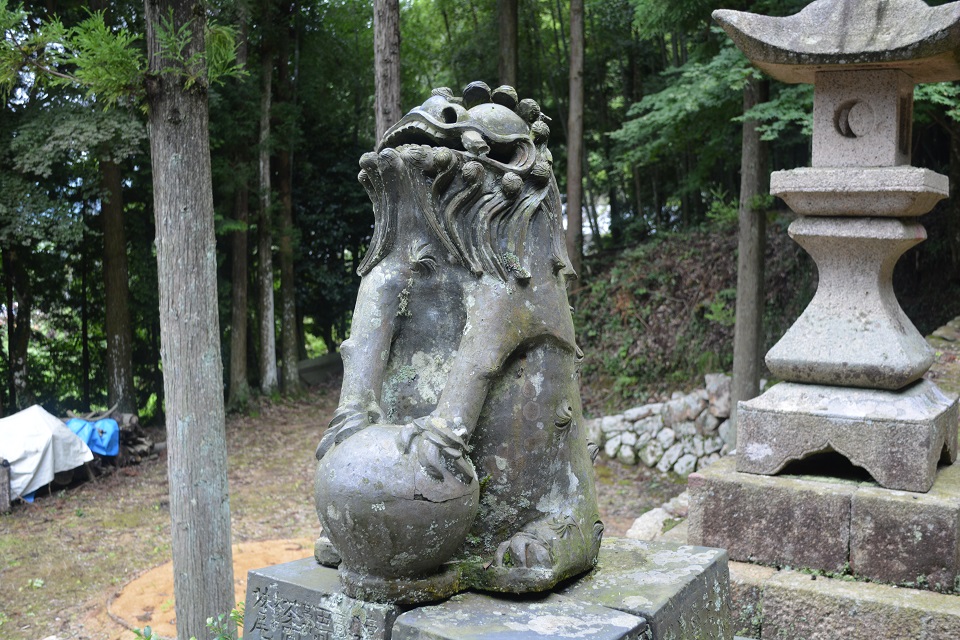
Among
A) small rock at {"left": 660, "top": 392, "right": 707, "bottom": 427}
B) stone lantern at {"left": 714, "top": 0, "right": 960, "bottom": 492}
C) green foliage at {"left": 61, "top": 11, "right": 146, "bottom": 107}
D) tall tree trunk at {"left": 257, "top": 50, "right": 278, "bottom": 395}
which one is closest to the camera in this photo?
stone lantern at {"left": 714, "top": 0, "right": 960, "bottom": 492}

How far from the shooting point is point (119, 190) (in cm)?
1070

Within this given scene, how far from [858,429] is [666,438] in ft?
21.3

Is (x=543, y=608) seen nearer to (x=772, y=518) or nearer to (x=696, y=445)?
(x=772, y=518)

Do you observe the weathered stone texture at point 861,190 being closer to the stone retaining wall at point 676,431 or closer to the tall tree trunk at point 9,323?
the stone retaining wall at point 676,431

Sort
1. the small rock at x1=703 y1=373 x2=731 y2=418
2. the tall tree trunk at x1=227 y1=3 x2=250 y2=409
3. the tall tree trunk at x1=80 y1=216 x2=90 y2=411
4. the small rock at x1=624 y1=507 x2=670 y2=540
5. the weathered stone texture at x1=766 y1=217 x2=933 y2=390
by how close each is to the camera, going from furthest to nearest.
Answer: the tall tree trunk at x1=227 y1=3 x2=250 y2=409 < the tall tree trunk at x1=80 y1=216 x2=90 y2=411 < the small rock at x1=703 y1=373 x2=731 y2=418 < the small rock at x1=624 y1=507 x2=670 y2=540 < the weathered stone texture at x1=766 y1=217 x2=933 y2=390

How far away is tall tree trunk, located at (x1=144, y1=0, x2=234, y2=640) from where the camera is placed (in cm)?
463

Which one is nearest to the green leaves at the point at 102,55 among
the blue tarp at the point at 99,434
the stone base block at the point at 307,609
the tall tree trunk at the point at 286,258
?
the stone base block at the point at 307,609

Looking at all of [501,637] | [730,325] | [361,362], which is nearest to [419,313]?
[361,362]

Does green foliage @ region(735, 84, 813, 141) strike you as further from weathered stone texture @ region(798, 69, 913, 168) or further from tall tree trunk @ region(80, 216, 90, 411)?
tall tree trunk @ region(80, 216, 90, 411)

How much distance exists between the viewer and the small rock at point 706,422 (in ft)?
33.0

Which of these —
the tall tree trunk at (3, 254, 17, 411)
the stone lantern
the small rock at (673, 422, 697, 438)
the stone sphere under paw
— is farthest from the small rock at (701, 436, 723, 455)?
the tall tree trunk at (3, 254, 17, 411)

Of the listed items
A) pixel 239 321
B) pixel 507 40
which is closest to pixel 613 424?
pixel 507 40

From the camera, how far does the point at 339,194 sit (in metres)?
15.6

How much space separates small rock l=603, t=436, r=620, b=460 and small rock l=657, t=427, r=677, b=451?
1.73 ft
